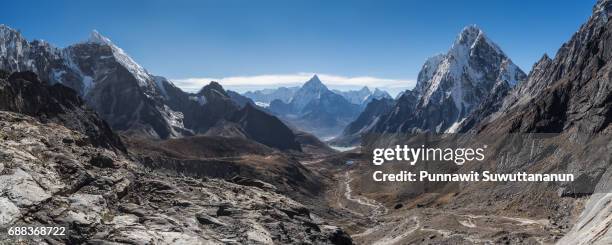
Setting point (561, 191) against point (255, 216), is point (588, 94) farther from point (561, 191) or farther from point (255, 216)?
point (255, 216)

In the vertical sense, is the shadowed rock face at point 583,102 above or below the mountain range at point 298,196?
above

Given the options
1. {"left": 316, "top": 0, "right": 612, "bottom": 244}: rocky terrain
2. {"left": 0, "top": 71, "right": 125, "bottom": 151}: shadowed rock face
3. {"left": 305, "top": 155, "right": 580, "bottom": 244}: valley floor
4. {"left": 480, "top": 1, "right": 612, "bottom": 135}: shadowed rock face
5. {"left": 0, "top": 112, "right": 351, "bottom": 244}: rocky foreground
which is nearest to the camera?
{"left": 0, "top": 112, "right": 351, "bottom": 244}: rocky foreground

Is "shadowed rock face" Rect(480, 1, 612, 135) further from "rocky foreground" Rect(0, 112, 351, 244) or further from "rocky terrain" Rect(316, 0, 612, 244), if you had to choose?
"rocky foreground" Rect(0, 112, 351, 244)

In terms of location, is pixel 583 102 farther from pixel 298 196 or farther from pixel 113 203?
pixel 113 203

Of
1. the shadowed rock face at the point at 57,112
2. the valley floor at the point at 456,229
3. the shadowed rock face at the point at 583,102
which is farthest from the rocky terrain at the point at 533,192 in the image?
the shadowed rock face at the point at 57,112

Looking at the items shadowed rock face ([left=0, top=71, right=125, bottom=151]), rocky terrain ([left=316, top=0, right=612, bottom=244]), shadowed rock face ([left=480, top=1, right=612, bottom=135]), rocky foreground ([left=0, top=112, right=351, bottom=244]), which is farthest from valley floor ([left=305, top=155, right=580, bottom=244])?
shadowed rock face ([left=0, top=71, right=125, bottom=151])

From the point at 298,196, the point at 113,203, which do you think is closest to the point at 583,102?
the point at 298,196

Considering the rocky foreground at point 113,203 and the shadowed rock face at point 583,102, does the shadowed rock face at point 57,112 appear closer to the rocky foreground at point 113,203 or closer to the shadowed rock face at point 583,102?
the rocky foreground at point 113,203

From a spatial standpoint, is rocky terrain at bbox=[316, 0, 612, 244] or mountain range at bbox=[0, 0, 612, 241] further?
rocky terrain at bbox=[316, 0, 612, 244]

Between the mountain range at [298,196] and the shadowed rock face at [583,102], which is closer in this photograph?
the mountain range at [298,196]

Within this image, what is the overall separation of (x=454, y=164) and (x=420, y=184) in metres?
15.7

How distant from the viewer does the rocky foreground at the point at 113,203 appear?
38.8 metres

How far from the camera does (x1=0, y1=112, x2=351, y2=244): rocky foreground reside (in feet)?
127

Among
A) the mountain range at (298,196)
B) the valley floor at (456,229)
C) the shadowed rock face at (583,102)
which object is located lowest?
the valley floor at (456,229)
